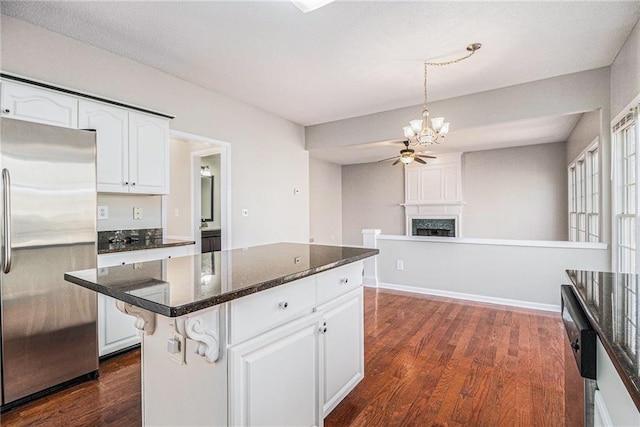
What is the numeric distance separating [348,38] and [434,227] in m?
5.01

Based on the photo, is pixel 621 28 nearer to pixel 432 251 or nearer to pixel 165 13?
pixel 432 251

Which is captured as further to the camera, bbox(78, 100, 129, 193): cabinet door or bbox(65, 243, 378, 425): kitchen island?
bbox(78, 100, 129, 193): cabinet door

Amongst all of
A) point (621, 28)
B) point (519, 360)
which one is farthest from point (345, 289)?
point (621, 28)

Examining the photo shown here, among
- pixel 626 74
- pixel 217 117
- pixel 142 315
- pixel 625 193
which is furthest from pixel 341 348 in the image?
pixel 626 74

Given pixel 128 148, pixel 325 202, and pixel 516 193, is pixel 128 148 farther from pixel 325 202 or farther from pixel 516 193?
pixel 516 193

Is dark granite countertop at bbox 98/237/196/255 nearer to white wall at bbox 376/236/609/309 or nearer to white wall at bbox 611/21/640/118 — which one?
white wall at bbox 376/236/609/309

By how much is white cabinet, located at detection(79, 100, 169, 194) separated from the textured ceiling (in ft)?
1.98

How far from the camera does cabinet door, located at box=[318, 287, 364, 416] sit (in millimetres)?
1806

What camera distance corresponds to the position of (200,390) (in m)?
1.27

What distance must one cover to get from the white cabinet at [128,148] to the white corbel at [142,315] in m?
1.69

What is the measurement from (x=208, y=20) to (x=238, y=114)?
175 cm

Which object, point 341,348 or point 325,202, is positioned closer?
point 341,348

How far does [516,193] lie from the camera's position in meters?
6.04

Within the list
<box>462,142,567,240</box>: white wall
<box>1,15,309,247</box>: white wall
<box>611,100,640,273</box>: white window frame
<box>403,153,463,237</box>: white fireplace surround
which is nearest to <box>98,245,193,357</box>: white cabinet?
<box>1,15,309,247</box>: white wall
